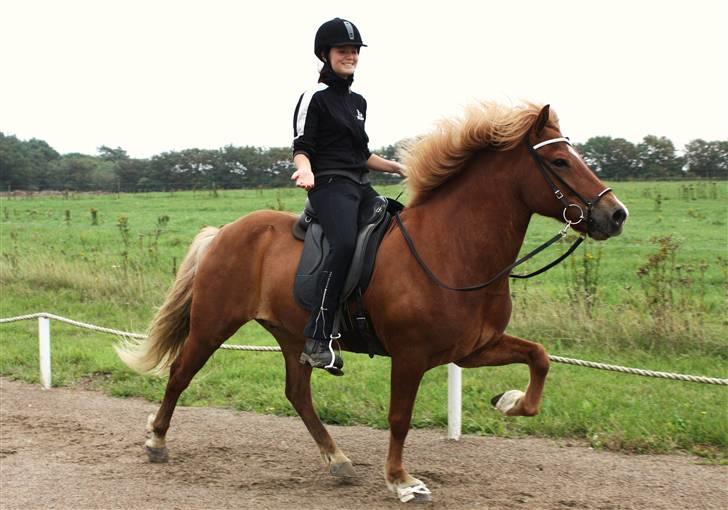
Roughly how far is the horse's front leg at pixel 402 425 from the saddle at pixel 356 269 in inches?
14.2

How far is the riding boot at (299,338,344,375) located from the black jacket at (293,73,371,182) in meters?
1.23

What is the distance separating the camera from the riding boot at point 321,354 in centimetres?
500

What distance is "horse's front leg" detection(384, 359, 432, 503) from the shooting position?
493cm

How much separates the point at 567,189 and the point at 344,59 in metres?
1.85

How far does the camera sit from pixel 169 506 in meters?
5.00

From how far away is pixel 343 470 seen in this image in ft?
18.4

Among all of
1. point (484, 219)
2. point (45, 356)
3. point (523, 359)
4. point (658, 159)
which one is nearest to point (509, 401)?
point (523, 359)

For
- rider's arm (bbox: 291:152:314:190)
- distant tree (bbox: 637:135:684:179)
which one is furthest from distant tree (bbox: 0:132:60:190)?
rider's arm (bbox: 291:152:314:190)

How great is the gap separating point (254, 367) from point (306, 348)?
4038mm

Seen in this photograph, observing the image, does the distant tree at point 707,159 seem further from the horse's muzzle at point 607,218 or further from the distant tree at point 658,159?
the horse's muzzle at point 607,218

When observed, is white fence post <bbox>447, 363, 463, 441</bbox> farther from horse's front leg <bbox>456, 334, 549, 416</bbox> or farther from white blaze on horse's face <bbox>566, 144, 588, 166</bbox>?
white blaze on horse's face <bbox>566, 144, 588, 166</bbox>

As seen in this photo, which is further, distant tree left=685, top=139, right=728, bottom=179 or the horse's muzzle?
distant tree left=685, top=139, right=728, bottom=179

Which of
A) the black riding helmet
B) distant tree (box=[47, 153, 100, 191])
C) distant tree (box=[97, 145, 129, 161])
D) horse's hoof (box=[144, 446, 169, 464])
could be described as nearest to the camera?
the black riding helmet

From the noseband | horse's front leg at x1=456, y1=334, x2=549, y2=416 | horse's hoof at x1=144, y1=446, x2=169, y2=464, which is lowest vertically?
horse's hoof at x1=144, y1=446, x2=169, y2=464
